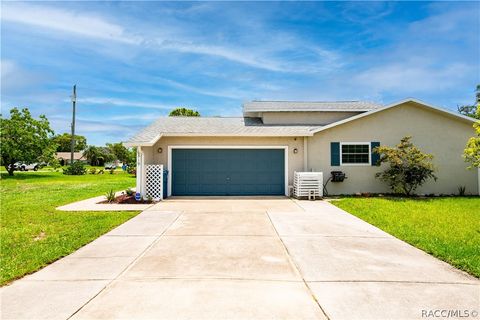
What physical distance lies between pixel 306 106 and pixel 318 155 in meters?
3.94

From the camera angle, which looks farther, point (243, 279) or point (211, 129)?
point (211, 129)

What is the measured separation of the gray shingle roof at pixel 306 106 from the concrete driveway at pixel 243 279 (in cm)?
971

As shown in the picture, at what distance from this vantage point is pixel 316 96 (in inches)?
717

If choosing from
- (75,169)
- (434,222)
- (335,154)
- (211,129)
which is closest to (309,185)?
(335,154)

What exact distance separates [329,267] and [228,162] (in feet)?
29.4

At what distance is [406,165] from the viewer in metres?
11.9

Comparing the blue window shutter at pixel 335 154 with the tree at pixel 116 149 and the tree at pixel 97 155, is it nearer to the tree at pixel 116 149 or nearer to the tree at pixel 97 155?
the tree at pixel 116 149

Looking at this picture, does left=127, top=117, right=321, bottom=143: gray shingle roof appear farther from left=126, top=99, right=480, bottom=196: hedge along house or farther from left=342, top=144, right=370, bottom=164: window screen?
left=342, top=144, right=370, bottom=164: window screen

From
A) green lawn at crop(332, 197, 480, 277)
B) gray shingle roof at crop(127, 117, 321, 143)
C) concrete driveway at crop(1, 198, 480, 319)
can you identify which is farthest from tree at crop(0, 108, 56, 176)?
green lawn at crop(332, 197, 480, 277)

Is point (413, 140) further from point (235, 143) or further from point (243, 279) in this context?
point (243, 279)

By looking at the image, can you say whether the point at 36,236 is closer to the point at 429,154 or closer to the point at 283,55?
the point at 283,55

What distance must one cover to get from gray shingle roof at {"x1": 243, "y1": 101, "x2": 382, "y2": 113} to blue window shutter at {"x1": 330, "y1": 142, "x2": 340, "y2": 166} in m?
3.12

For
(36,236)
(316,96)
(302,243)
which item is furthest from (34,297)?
(316,96)

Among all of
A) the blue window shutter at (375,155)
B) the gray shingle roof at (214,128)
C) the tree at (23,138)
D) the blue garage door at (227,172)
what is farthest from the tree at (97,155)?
the blue window shutter at (375,155)
